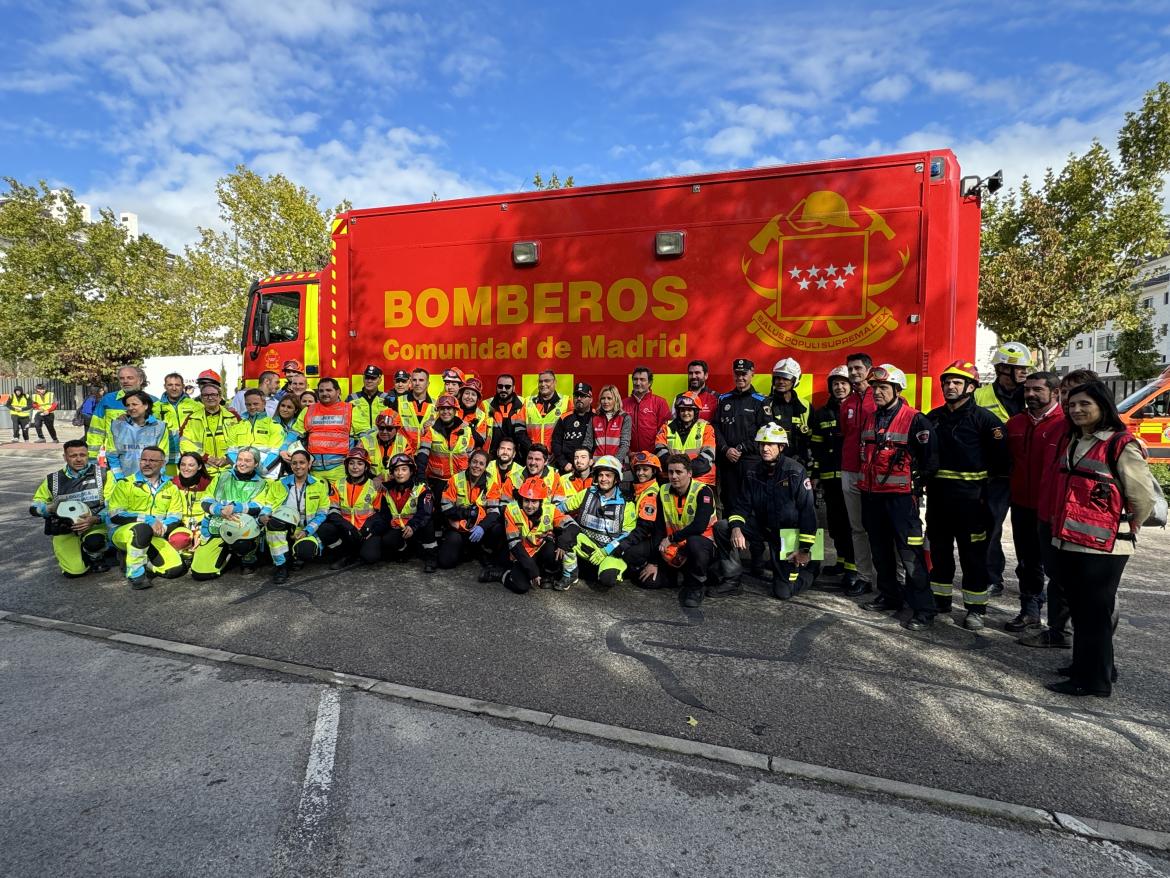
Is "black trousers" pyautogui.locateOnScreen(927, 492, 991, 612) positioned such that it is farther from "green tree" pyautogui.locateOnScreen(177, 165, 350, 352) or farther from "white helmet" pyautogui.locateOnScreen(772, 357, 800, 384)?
"green tree" pyautogui.locateOnScreen(177, 165, 350, 352)

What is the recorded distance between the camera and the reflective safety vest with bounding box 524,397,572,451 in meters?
6.20

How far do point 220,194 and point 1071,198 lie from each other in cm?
2451

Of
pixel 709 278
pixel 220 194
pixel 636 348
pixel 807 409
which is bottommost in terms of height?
pixel 807 409

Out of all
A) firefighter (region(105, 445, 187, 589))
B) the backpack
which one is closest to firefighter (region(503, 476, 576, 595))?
firefighter (region(105, 445, 187, 589))

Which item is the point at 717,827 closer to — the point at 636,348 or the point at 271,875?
the point at 271,875

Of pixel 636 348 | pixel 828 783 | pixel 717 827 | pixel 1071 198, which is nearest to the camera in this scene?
pixel 717 827

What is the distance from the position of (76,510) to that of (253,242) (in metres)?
20.0

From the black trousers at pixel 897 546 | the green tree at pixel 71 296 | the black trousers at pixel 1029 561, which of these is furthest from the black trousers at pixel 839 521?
the green tree at pixel 71 296

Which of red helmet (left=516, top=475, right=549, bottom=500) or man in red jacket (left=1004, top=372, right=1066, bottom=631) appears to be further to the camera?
red helmet (left=516, top=475, right=549, bottom=500)

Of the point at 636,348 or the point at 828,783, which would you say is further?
the point at 636,348

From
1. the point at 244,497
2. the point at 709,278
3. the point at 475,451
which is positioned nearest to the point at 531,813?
the point at 475,451

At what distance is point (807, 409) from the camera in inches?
222

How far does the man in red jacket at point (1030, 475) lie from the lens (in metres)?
4.25

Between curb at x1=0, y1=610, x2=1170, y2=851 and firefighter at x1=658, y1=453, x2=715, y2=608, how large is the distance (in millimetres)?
2098
